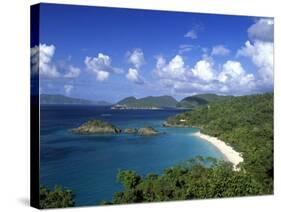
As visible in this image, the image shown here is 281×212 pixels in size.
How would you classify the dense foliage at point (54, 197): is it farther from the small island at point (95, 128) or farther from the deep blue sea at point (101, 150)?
the small island at point (95, 128)

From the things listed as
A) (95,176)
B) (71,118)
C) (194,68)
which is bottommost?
(95,176)

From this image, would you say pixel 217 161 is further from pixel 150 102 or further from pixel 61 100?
pixel 61 100

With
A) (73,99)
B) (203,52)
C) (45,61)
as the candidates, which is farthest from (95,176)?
(203,52)

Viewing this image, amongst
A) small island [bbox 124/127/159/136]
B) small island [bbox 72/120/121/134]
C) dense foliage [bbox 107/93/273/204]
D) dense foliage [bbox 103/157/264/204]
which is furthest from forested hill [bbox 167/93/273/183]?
small island [bbox 72/120/121/134]

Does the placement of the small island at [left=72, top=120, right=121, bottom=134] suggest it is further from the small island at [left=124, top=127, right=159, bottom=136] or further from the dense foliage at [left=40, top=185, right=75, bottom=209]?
the dense foliage at [left=40, top=185, right=75, bottom=209]

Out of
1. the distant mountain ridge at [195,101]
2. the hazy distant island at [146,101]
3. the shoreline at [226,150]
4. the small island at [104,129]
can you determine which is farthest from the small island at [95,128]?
the shoreline at [226,150]
